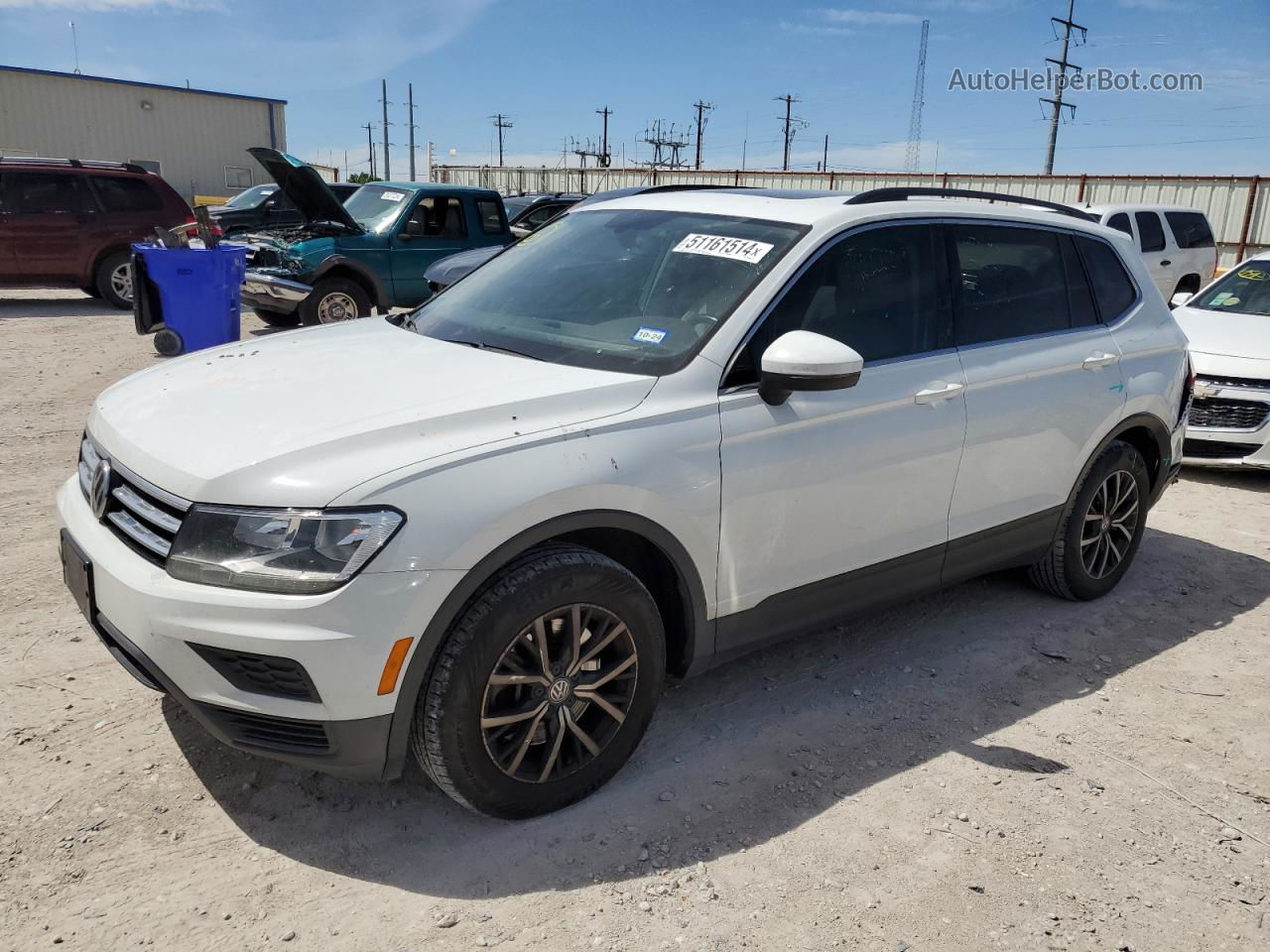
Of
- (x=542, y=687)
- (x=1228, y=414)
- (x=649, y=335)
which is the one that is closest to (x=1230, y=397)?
(x=1228, y=414)

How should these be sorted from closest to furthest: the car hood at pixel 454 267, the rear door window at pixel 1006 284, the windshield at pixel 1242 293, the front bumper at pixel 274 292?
1. the rear door window at pixel 1006 284
2. the windshield at pixel 1242 293
3. the car hood at pixel 454 267
4. the front bumper at pixel 274 292

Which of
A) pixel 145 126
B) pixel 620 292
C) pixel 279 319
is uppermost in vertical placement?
pixel 145 126

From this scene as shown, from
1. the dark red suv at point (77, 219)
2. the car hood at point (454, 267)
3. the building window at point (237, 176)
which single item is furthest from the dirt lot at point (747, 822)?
the building window at point (237, 176)

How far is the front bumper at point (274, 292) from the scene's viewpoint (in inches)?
418

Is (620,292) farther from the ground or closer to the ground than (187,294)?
farther from the ground

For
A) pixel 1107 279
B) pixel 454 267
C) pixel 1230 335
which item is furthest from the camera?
pixel 454 267

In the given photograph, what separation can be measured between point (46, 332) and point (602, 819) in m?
11.0

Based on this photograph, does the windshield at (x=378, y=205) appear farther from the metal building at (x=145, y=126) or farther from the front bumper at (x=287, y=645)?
the metal building at (x=145, y=126)

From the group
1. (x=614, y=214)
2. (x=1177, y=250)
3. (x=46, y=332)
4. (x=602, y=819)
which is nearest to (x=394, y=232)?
(x=46, y=332)

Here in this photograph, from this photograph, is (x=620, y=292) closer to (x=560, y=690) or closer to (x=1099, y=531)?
(x=560, y=690)

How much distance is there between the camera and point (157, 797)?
2.89 m

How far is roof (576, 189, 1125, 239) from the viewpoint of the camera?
346cm

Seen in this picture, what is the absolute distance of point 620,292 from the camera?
136 inches

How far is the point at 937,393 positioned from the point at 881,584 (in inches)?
28.4
